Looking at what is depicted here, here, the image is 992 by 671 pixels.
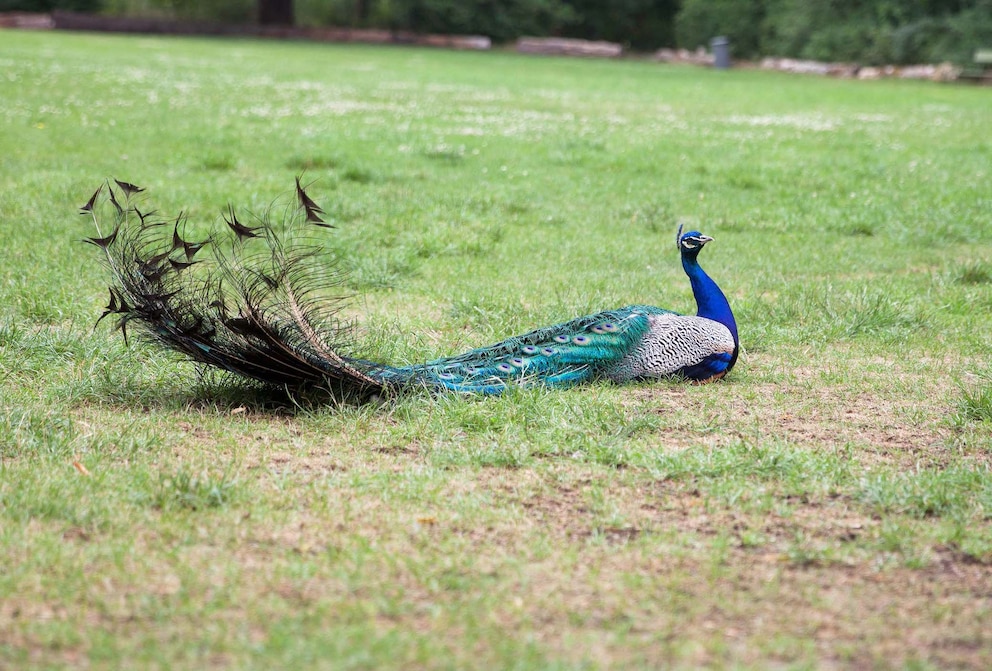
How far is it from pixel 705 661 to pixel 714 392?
2.38 m

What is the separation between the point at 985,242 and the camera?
8.84 metres

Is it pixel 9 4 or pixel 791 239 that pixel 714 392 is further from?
pixel 9 4

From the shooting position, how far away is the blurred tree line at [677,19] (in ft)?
107

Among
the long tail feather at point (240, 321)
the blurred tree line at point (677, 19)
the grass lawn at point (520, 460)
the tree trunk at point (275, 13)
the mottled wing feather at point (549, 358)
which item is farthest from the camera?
the tree trunk at point (275, 13)

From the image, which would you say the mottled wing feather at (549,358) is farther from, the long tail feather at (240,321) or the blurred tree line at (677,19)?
the blurred tree line at (677,19)

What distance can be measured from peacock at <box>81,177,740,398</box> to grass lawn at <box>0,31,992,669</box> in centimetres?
13

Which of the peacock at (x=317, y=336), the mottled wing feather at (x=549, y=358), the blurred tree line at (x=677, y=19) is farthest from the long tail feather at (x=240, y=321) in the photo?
the blurred tree line at (x=677, y=19)

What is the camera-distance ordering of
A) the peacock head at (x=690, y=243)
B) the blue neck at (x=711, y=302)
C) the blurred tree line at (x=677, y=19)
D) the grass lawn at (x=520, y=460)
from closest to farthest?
1. the grass lawn at (x=520, y=460)
2. the blue neck at (x=711, y=302)
3. the peacock head at (x=690, y=243)
4. the blurred tree line at (x=677, y=19)

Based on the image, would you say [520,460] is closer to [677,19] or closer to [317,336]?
[317,336]

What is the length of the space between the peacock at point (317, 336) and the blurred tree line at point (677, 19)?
28.5 m

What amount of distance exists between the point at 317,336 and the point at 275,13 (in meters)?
41.8

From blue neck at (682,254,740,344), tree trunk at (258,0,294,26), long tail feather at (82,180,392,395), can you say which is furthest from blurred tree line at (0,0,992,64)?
long tail feather at (82,180,392,395)

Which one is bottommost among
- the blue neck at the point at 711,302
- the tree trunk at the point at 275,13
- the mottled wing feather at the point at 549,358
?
the mottled wing feather at the point at 549,358

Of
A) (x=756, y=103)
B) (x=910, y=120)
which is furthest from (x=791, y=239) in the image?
(x=756, y=103)
